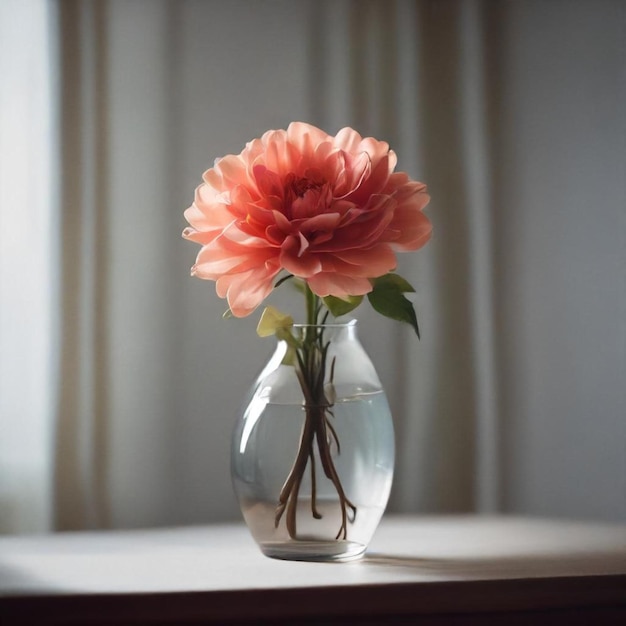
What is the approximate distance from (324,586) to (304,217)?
333 mm

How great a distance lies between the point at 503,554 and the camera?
0.92 meters

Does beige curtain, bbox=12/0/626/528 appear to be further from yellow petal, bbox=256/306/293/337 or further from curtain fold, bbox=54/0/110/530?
yellow petal, bbox=256/306/293/337

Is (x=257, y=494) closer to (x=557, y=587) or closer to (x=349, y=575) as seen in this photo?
(x=349, y=575)

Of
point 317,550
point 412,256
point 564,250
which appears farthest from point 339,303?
point 564,250

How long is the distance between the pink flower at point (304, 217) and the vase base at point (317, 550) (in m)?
0.24

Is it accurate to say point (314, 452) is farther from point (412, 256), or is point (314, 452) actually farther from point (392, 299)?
point (412, 256)

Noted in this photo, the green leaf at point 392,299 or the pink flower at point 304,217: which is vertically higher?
the pink flower at point 304,217

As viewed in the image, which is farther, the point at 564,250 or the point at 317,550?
the point at 564,250

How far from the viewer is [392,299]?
34.3 inches

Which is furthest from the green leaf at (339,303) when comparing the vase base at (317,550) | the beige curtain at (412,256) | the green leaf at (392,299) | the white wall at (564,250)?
the white wall at (564,250)

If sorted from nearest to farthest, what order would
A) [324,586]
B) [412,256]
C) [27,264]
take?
1. [324,586]
2. [27,264]
3. [412,256]

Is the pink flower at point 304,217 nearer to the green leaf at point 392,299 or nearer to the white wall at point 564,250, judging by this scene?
the green leaf at point 392,299

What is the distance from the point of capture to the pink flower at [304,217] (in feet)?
2.63

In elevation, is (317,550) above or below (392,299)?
below
